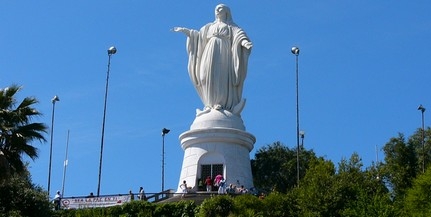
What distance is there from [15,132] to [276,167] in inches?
1312

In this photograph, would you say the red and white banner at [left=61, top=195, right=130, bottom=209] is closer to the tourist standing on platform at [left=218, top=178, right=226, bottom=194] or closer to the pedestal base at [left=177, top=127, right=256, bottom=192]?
the tourist standing on platform at [left=218, top=178, right=226, bottom=194]

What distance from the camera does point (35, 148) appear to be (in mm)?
31266

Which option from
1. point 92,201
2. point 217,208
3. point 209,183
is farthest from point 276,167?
point 217,208

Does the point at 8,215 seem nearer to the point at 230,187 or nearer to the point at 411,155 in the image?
the point at 230,187

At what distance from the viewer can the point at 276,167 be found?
6247 cm

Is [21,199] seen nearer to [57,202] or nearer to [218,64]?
[57,202]

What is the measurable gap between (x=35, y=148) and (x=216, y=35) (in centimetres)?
1990

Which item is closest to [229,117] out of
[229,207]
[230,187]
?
[230,187]

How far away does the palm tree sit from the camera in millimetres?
30297

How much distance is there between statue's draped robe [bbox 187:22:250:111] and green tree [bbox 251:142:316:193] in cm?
1311

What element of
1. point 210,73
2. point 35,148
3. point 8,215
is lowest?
point 8,215

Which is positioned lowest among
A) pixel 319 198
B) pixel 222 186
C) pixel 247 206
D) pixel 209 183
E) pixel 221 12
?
pixel 247 206

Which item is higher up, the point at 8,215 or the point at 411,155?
the point at 411,155

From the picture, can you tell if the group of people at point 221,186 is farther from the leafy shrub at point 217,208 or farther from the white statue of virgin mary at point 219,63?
the leafy shrub at point 217,208
